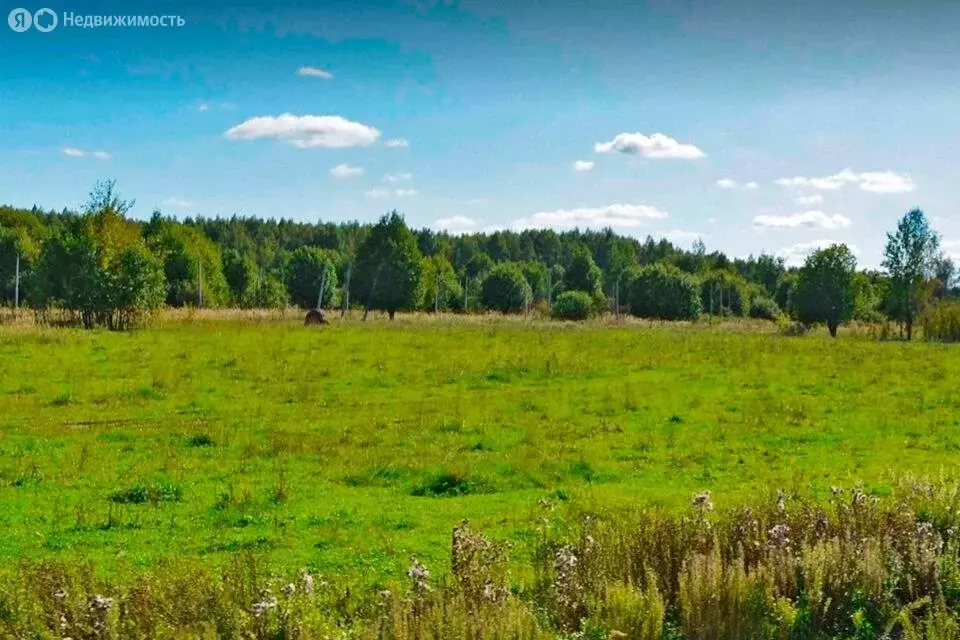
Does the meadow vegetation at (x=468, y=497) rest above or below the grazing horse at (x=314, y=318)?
below

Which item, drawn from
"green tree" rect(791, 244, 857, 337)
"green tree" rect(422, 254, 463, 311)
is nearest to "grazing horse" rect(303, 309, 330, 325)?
"green tree" rect(422, 254, 463, 311)

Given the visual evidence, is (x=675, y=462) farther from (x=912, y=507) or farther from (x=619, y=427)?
(x=912, y=507)

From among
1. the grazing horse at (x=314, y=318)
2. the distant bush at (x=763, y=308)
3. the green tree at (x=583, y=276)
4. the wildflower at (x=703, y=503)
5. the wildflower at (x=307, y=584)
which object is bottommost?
the wildflower at (x=307, y=584)

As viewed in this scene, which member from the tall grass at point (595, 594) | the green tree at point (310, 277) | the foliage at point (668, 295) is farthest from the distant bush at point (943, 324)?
the green tree at point (310, 277)

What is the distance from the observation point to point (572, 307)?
3541 inches

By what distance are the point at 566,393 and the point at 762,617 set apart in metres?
17.6

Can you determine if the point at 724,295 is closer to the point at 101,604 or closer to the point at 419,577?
the point at 419,577

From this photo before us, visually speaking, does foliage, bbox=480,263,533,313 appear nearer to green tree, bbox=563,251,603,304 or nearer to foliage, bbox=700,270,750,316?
green tree, bbox=563,251,603,304

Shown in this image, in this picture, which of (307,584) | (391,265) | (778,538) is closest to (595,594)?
(778,538)

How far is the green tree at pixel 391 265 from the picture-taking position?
70.8 meters

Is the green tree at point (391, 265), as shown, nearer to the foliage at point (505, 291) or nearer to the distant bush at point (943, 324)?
the foliage at point (505, 291)

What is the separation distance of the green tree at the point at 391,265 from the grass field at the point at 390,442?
120 ft

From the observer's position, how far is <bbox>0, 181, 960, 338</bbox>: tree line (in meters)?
46.0

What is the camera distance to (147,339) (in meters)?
Result: 37.2
